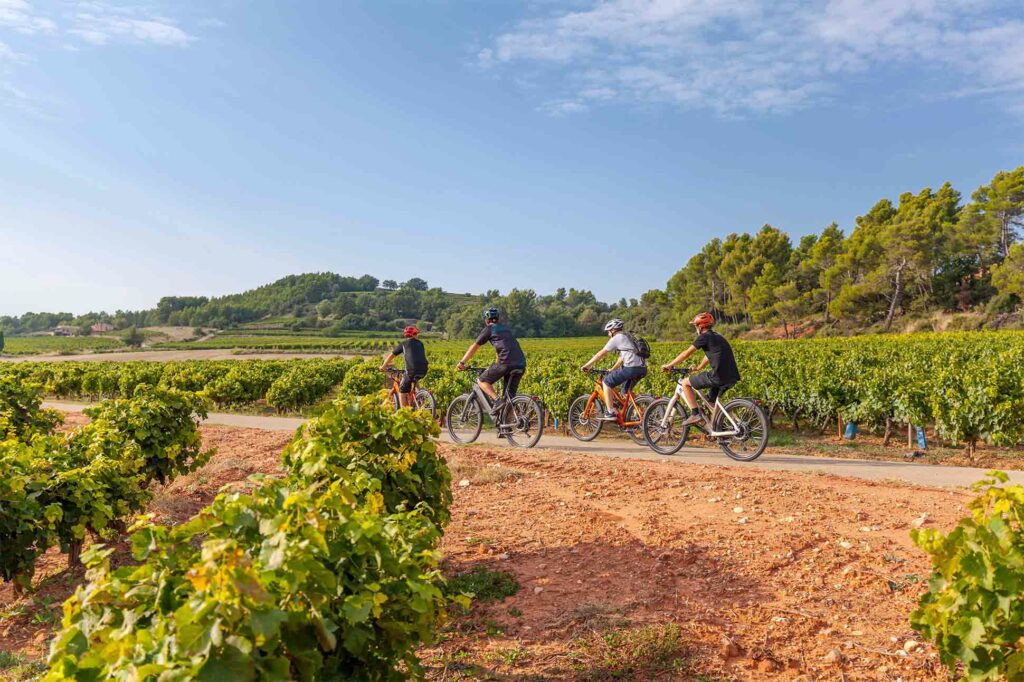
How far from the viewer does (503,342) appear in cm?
913

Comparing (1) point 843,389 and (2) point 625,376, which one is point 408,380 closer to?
(2) point 625,376

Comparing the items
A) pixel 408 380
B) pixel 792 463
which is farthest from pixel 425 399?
pixel 792 463

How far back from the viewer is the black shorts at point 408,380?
10.5m

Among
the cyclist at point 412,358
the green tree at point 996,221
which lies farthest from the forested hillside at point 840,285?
the cyclist at point 412,358

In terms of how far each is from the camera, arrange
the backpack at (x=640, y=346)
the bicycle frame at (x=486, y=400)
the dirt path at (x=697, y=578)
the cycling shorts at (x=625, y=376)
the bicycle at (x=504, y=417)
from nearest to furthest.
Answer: the dirt path at (x=697, y=578)
the backpack at (x=640, y=346)
the cycling shorts at (x=625, y=376)
the bicycle at (x=504, y=417)
the bicycle frame at (x=486, y=400)

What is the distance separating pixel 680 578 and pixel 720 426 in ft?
15.0

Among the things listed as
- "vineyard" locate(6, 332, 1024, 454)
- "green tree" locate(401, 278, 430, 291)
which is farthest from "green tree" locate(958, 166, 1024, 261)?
"green tree" locate(401, 278, 430, 291)

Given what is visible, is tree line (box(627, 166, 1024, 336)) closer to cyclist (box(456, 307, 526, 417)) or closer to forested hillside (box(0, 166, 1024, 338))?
forested hillside (box(0, 166, 1024, 338))

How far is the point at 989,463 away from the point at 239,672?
9867mm

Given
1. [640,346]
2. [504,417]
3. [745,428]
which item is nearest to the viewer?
[745,428]

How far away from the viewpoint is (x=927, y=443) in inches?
412

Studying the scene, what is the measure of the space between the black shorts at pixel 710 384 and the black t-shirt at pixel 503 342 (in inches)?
95.3

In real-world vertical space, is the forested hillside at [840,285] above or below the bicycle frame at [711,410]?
above

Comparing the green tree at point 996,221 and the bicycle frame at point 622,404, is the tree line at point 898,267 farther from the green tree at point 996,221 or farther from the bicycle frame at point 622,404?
the bicycle frame at point 622,404
